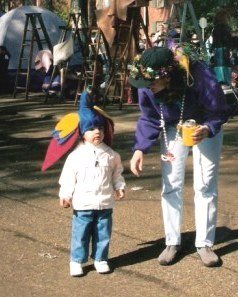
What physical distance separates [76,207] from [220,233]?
148 cm

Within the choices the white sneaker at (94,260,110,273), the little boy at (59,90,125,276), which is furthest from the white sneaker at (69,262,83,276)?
the white sneaker at (94,260,110,273)

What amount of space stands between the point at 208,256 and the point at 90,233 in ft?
2.79

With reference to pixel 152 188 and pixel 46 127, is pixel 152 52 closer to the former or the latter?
pixel 152 188

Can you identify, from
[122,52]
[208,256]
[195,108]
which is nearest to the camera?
[195,108]

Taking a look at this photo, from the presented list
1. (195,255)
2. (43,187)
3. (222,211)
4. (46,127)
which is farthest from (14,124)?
(195,255)

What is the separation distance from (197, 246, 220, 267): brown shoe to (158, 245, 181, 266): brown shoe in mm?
167

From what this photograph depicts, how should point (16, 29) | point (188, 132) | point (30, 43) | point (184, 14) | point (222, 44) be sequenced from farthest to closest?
1. point (16, 29)
2. point (30, 43)
3. point (222, 44)
4. point (184, 14)
5. point (188, 132)

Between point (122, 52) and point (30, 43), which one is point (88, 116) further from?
point (30, 43)

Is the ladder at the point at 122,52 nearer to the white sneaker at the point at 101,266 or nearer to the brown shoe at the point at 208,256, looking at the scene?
the brown shoe at the point at 208,256

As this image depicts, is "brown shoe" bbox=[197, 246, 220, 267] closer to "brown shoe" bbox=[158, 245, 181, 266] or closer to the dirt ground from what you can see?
the dirt ground

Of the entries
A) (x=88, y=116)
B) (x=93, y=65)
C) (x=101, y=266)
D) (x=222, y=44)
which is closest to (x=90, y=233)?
(x=101, y=266)

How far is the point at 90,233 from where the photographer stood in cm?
461

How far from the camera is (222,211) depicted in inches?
239

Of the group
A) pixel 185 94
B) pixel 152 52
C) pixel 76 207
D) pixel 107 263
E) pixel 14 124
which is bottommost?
pixel 14 124
